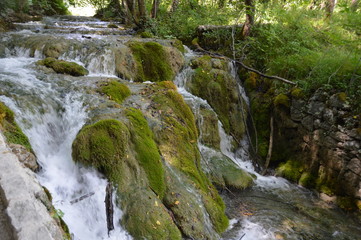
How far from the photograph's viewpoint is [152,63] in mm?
8891

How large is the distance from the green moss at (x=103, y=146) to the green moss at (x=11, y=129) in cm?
77

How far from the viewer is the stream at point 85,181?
374cm

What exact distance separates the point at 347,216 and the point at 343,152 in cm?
159

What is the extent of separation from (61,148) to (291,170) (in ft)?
21.6

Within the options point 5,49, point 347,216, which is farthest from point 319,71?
point 5,49

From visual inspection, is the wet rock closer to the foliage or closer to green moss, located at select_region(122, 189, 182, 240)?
green moss, located at select_region(122, 189, 182, 240)

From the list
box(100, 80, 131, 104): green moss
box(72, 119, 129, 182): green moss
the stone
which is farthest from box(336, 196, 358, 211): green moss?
the stone

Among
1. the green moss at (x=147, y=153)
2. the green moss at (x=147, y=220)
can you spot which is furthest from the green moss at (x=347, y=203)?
the green moss at (x=147, y=153)

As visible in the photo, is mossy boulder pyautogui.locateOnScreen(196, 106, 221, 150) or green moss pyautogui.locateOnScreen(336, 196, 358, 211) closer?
green moss pyautogui.locateOnScreen(336, 196, 358, 211)

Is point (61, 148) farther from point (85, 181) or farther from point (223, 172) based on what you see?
point (223, 172)

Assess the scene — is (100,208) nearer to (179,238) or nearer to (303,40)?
(179,238)

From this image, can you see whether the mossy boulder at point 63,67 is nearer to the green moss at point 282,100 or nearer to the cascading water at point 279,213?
the cascading water at point 279,213

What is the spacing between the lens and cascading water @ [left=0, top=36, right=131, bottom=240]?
3.62 m

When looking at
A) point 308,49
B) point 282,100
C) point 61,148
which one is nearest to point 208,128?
point 282,100
